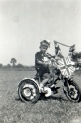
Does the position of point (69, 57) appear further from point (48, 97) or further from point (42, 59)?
point (48, 97)

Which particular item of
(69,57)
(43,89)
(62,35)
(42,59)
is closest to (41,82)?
(43,89)

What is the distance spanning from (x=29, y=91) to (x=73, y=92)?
1002mm

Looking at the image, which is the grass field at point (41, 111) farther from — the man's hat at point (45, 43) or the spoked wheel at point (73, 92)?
the man's hat at point (45, 43)

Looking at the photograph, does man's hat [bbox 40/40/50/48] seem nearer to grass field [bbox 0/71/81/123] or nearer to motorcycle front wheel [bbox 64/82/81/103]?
motorcycle front wheel [bbox 64/82/81/103]

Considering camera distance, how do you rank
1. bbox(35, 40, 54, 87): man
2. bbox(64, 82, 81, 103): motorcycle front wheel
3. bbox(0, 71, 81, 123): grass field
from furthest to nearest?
bbox(35, 40, 54, 87): man < bbox(64, 82, 81, 103): motorcycle front wheel < bbox(0, 71, 81, 123): grass field

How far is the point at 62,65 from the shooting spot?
522cm

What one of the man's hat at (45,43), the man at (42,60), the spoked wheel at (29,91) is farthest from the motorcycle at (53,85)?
the man's hat at (45,43)

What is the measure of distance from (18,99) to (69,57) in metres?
1.58

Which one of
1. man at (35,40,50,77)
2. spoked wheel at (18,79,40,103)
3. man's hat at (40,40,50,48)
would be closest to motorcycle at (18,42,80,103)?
spoked wheel at (18,79,40,103)

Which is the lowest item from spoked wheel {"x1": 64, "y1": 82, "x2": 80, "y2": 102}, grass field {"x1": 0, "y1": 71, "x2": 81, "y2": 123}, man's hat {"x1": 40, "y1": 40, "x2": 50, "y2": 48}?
grass field {"x1": 0, "y1": 71, "x2": 81, "y2": 123}

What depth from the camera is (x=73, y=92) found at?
203 inches

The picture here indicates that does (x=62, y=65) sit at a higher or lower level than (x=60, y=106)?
higher

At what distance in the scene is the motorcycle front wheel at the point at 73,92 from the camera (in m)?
5.05

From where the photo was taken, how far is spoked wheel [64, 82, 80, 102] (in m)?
5.05
